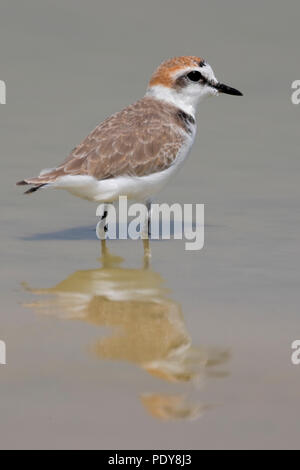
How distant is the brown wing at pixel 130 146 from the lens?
9.73 meters

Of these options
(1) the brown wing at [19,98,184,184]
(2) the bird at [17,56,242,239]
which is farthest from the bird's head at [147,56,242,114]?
(1) the brown wing at [19,98,184,184]

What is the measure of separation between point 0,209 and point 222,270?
9.35 feet

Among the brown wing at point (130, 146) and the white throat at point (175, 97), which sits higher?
the white throat at point (175, 97)

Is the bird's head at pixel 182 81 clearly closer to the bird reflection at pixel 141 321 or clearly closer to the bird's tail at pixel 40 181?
the bird's tail at pixel 40 181

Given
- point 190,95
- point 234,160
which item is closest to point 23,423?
point 190,95

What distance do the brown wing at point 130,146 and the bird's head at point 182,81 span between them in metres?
0.26

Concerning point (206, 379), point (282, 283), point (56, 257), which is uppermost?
point (56, 257)

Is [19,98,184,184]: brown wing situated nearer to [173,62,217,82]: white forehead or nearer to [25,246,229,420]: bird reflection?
[173,62,217,82]: white forehead

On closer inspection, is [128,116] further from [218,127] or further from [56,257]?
[218,127]

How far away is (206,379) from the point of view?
257 inches

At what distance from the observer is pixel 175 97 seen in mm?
10797

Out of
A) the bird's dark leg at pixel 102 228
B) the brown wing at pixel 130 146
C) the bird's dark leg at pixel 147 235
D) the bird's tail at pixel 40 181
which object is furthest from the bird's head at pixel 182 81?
the bird's tail at pixel 40 181

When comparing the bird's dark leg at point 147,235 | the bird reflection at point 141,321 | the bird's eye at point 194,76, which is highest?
the bird's eye at point 194,76

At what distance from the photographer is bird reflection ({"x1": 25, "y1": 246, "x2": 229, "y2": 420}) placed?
6.45 m
